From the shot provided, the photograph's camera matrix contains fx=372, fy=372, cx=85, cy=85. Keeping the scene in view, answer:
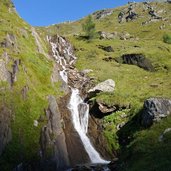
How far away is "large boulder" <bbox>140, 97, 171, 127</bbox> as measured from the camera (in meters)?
44.5

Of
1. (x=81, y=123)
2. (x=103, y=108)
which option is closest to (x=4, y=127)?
(x=81, y=123)

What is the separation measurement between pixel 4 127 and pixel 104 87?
80.4ft

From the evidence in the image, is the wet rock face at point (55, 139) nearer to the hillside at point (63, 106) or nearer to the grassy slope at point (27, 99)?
the hillside at point (63, 106)

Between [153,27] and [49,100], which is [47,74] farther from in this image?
[153,27]

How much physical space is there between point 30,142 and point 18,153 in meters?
2.52

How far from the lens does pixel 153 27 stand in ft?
595

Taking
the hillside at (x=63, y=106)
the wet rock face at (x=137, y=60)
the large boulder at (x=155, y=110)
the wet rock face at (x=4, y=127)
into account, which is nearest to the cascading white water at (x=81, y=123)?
the hillside at (x=63, y=106)

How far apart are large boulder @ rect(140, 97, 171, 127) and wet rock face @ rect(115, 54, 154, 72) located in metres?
34.9

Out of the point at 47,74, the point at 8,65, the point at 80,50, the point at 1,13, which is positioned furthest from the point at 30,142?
the point at 80,50

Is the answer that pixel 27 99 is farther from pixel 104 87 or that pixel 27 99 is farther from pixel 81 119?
pixel 104 87

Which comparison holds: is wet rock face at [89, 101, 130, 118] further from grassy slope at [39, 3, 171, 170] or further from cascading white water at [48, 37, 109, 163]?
cascading white water at [48, 37, 109, 163]

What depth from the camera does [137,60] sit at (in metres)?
83.7

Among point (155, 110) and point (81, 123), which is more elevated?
point (81, 123)

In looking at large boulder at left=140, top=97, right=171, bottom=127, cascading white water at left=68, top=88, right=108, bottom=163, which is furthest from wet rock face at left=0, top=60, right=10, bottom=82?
large boulder at left=140, top=97, right=171, bottom=127
